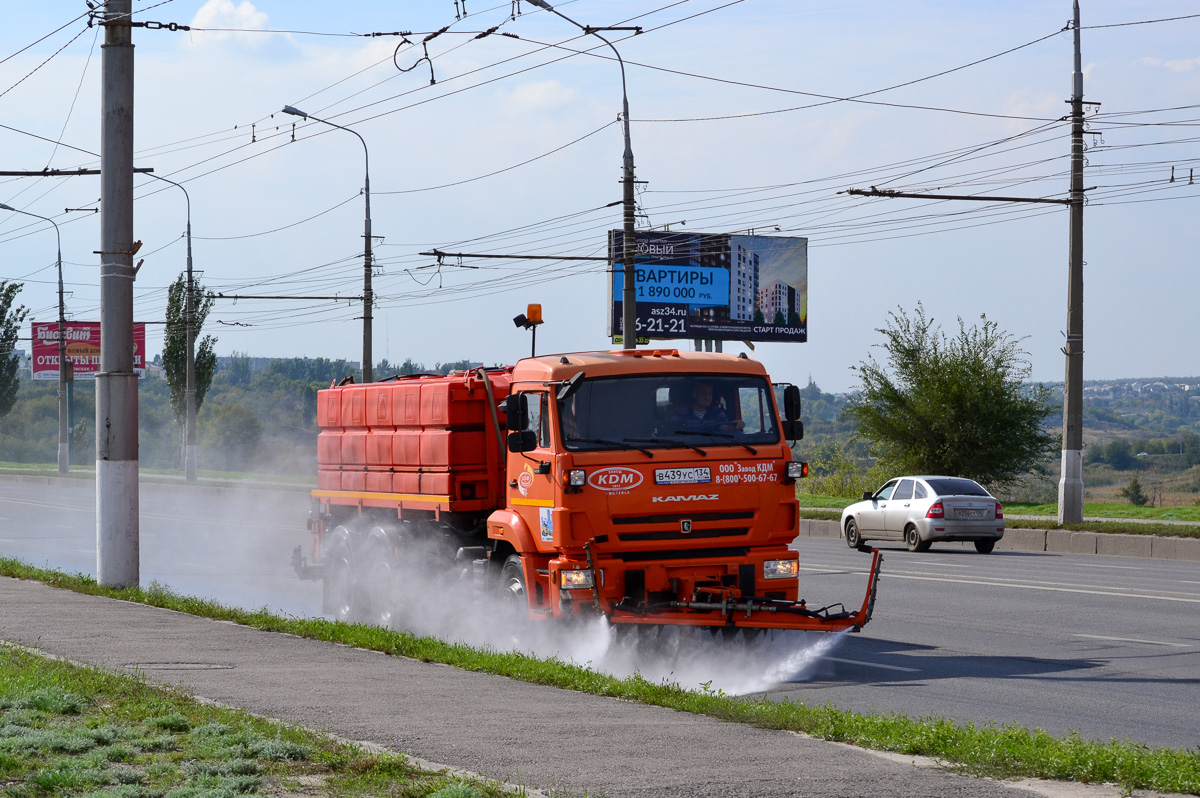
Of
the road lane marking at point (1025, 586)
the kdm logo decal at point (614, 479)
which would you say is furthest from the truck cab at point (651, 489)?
the road lane marking at point (1025, 586)

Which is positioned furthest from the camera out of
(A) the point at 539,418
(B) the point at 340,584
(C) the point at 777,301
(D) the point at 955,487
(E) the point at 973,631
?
(C) the point at 777,301

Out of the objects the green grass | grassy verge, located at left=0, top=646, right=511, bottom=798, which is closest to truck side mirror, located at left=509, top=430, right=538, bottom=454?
grassy verge, located at left=0, top=646, right=511, bottom=798

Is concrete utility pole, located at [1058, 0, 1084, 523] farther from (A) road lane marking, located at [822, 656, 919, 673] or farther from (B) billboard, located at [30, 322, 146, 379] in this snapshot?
(B) billboard, located at [30, 322, 146, 379]

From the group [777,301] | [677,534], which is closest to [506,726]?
[677,534]

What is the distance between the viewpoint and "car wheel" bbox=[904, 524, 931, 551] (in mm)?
24938

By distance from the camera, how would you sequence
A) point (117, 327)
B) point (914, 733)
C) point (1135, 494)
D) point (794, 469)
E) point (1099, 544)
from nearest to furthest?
point (914, 733), point (794, 469), point (117, 327), point (1099, 544), point (1135, 494)

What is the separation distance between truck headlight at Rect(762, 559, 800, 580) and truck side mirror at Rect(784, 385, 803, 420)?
1.12m

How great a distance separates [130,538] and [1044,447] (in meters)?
30.8

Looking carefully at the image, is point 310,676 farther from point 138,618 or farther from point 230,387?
point 230,387

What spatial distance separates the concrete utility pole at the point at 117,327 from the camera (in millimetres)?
15688


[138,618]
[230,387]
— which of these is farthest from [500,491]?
[230,387]

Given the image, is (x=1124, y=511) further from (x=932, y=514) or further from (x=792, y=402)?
(x=792, y=402)

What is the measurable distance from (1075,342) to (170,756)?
2315 cm

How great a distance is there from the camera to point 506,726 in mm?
7418
